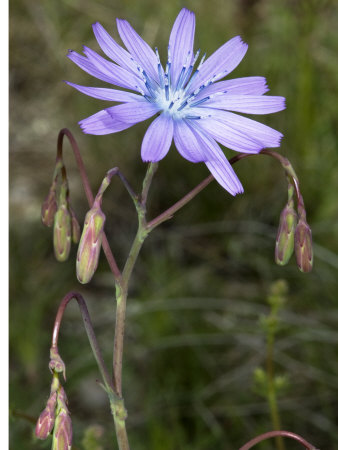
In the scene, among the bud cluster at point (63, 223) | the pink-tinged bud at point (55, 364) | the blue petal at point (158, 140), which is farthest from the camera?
the bud cluster at point (63, 223)

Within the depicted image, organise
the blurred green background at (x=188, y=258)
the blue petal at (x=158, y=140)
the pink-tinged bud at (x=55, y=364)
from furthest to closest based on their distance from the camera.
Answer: the blurred green background at (x=188, y=258) < the pink-tinged bud at (x=55, y=364) < the blue petal at (x=158, y=140)

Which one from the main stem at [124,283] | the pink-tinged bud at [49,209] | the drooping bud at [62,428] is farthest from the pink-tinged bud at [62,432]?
the pink-tinged bud at [49,209]

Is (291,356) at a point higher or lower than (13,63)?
lower

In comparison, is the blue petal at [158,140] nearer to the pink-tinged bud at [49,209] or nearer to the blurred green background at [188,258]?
the pink-tinged bud at [49,209]

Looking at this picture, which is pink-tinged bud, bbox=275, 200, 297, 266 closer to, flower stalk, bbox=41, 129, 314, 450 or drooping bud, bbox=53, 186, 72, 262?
flower stalk, bbox=41, 129, 314, 450

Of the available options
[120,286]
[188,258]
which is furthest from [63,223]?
[188,258]

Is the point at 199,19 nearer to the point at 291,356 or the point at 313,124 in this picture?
the point at 313,124

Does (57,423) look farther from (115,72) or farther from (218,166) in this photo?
(115,72)
